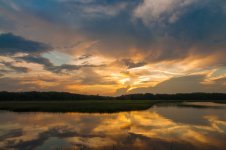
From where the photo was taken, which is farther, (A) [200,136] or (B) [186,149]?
(A) [200,136]

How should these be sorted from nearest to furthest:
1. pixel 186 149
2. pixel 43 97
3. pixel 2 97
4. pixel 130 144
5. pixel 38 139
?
pixel 186 149, pixel 130 144, pixel 38 139, pixel 2 97, pixel 43 97

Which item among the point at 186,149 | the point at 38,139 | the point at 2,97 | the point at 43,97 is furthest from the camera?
the point at 43,97

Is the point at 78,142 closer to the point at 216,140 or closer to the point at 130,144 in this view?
the point at 130,144

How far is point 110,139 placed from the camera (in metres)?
21.3

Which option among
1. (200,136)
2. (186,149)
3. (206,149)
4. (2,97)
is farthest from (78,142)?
(2,97)

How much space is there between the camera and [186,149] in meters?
17.5

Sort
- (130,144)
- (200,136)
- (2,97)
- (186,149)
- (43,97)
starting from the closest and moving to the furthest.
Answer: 1. (186,149)
2. (130,144)
3. (200,136)
4. (2,97)
5. (43,97)

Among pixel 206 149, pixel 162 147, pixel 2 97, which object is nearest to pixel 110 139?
pixel 162 147

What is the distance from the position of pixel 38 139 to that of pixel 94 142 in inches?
204

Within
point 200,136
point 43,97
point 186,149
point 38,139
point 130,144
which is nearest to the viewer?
point 186,149

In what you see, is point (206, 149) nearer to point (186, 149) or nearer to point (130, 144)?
point (186, 149)

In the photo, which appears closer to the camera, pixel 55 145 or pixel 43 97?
pixel 55 145

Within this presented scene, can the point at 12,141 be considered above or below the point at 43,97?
below

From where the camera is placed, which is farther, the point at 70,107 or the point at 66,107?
the point at 70,107
